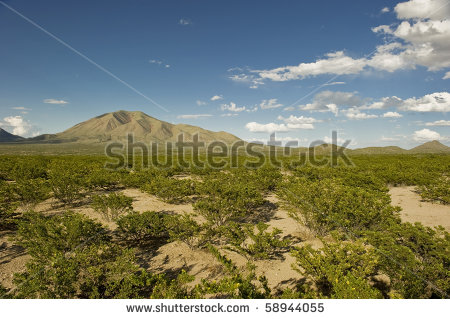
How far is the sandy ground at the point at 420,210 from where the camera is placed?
501 inches

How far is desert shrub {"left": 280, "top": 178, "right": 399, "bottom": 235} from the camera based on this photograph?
29.8 ft

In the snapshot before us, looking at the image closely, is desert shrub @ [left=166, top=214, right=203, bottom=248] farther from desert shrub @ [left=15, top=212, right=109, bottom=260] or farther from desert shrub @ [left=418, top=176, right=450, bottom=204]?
desert shrub @ [left=418, top=176, right=450, bottom=204]

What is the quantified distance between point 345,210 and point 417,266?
3.95 metres

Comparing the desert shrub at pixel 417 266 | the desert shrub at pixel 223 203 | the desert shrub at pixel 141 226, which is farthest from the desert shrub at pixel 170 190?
the desert shrub at pixel 417 266

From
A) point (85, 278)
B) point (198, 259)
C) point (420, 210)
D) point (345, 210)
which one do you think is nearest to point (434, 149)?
point (420, 210)

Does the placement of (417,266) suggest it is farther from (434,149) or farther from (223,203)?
(434,149)

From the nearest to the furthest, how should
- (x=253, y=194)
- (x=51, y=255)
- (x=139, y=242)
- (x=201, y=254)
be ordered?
(x=51, y=255), (x=201, y=254), (x=139, y=242), (x=253, y=194)

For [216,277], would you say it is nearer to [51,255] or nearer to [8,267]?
[51,255]

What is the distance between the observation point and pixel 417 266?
5633 mm

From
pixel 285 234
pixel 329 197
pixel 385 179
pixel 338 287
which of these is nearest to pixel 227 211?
pixel 285 234

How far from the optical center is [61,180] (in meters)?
13.9

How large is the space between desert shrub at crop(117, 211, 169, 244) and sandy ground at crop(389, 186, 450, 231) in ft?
48.4

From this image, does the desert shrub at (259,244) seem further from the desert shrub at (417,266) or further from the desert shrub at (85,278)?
the desert shrub at (85,278)
